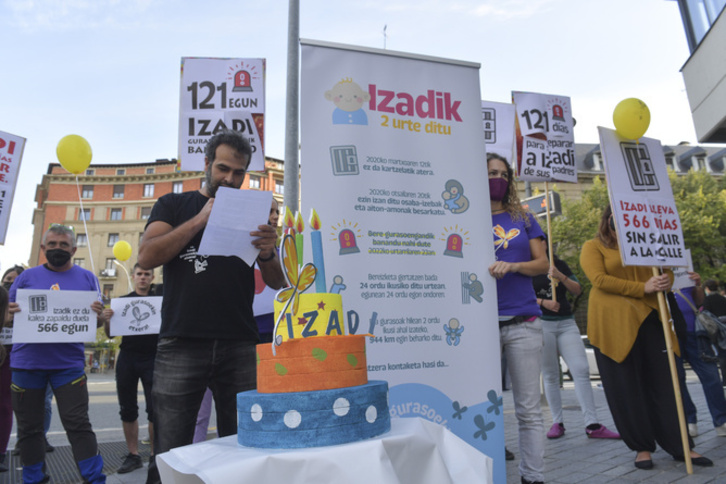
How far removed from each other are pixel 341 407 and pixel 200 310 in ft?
4.10

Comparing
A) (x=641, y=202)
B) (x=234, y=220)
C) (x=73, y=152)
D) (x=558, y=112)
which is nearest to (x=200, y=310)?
(x=234, y=220)

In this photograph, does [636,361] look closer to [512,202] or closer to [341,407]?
[512,202]

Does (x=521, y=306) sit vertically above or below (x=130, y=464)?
above

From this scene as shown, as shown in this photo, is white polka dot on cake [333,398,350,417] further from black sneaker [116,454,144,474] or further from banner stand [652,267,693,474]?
black sneaker [116,454,144,474]

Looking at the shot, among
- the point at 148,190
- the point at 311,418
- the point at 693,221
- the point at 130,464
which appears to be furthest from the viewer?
the point at 148,190

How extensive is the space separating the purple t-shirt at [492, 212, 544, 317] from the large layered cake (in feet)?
6.21

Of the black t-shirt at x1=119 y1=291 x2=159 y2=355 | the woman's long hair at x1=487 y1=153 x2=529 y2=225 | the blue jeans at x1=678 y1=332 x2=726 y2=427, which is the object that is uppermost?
the woman's long hair at x1=487 y1=153 x2=529 y2=225

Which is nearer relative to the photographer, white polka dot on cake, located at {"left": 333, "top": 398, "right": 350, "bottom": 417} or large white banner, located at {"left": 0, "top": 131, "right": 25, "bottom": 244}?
white polka dot on cake, located at {"left": 333, "top": 398, "right": 350, "bottom": 417}

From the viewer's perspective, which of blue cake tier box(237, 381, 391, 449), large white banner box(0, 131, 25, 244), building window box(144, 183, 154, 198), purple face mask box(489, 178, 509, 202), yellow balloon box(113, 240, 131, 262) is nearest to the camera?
blue cake tier box(237, 381, 391, 449)

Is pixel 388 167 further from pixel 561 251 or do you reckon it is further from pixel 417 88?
pixel 561 251

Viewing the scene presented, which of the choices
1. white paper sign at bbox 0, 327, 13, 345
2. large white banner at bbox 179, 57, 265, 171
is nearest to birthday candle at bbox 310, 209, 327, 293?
large white banner at bbox 179, 57, 265, 171

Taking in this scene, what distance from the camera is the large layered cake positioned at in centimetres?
151

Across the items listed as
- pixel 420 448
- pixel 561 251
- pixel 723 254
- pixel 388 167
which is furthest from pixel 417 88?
pixel 723 254

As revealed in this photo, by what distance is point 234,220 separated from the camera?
2.34 meters
